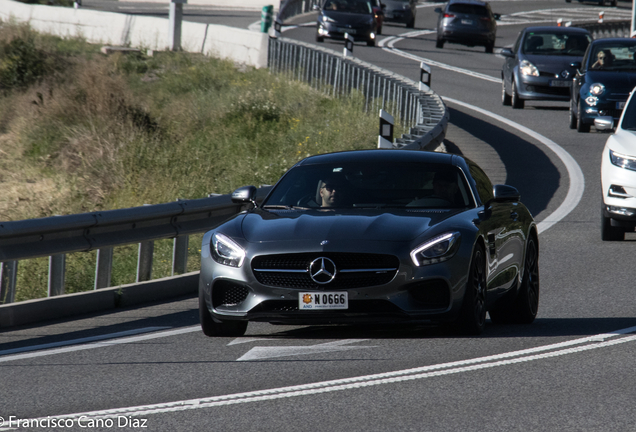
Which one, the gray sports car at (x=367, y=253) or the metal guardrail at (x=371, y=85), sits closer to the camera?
the gray sports car at (x=367, y=253)

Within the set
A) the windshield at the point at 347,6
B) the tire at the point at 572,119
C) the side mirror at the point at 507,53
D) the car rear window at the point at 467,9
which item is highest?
the side mirror at the point at 507,53

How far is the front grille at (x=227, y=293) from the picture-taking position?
7.88 meters

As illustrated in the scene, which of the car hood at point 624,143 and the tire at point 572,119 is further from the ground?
the car hood at point 624,143

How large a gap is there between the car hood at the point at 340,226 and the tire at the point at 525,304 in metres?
1.06

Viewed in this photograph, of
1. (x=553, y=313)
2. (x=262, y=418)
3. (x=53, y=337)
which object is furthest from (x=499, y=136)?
(x=262, y=418)

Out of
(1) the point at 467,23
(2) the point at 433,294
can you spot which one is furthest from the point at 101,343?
(1) the point at 467,23

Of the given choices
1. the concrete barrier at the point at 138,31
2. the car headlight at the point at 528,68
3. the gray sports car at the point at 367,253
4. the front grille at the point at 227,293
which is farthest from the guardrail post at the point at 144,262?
the concrete barrier at the point at 138,31

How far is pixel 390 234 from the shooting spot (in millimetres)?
7754

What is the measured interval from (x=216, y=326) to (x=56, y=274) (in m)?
2.28

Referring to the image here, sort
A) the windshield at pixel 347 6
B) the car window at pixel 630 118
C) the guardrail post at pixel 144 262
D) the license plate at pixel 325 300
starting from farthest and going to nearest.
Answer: the windshield at pixel 347 6
the car window at pixel 630 118
the guardrail post at pixel 144 262
the license plate at pixel 325 300

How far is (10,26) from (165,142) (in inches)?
756

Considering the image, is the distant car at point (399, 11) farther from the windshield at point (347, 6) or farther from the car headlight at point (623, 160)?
the car headlight at point (623, 160)

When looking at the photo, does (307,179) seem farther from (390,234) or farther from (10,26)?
(10,26)

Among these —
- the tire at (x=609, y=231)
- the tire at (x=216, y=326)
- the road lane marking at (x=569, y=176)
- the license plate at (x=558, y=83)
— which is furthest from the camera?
the license plate at (x=558, y=83)
